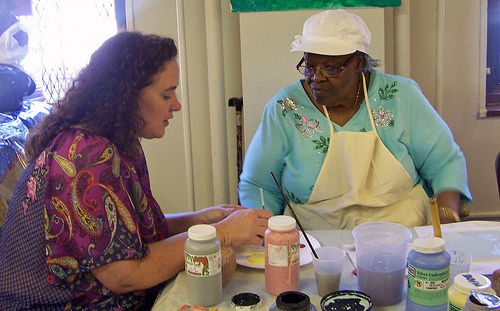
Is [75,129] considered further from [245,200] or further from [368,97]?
[368,97]

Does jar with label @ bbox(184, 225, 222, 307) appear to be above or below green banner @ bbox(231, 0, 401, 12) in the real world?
below

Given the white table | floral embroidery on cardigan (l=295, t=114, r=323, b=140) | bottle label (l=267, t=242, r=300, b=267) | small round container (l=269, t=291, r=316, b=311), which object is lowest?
the white table

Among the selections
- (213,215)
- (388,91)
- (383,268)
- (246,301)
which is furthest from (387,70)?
(246,301)

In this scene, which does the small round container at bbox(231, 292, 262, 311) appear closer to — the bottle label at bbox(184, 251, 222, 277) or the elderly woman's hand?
the bottle label at bbox(184, 251, 222, 277)

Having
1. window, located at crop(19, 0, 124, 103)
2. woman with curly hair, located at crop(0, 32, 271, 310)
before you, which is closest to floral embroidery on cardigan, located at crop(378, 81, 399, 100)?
woman with curly hair, located at crop(0, 32, 271, 310)

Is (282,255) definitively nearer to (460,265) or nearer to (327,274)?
(327,274)

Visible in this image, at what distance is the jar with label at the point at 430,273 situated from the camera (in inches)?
34.4

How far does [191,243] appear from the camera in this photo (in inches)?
38.9

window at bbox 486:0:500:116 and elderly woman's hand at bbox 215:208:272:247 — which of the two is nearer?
elderly woman's hand at bbox 215:208:272:247

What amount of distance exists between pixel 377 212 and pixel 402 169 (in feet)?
0.60

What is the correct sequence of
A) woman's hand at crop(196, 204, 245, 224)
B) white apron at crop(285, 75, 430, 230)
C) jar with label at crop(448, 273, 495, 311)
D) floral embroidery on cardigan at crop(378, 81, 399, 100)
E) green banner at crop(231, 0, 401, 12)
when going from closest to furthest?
jar with label at crop(448, 273, 495, 311), woman's hand at crop(196, 204, 245, 224), white apron at crop(285, 75, 430, 230), floral embroidery on cardigan at crop(378, 81, 399, 100), green banner at crop(231, 0, 401, 12)

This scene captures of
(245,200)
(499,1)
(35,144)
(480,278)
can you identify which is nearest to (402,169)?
(245,200)

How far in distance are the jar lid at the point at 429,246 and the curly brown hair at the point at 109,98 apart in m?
0.71

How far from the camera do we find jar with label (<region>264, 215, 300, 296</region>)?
3.29 ft
